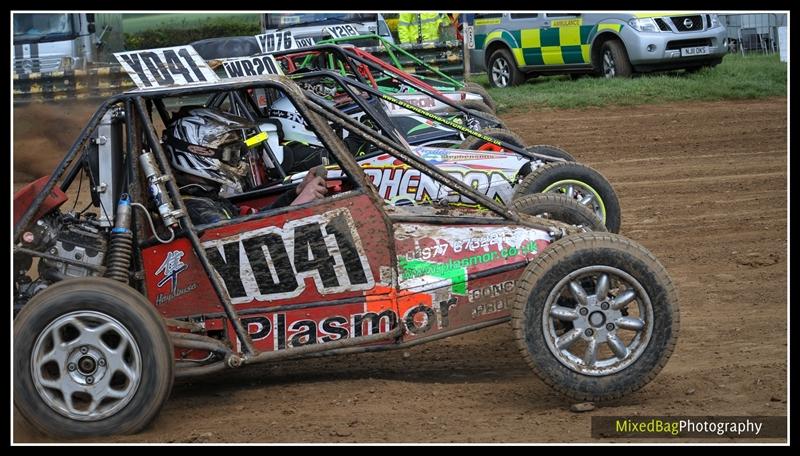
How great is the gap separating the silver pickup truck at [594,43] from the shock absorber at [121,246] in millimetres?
12125

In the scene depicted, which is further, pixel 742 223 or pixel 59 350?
pixel 742 223

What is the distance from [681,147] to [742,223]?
375 cm

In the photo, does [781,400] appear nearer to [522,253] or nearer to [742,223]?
[522,253]

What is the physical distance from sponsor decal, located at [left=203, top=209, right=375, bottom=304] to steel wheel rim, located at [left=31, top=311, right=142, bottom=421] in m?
0.55

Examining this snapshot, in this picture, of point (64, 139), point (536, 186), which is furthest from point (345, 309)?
point (64, 139)

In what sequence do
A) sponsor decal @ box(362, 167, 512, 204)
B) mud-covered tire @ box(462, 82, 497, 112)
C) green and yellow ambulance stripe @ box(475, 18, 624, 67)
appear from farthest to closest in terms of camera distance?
green and yellow ambulance stripe @ box(475, 18, 624, 67), mud-covered tire @ box(462, 82, 497, 112), sponsor decal @ box(362, 167, 512, 204)

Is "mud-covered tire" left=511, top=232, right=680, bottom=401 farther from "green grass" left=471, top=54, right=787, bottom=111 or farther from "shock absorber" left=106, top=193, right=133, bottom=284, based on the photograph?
"green grass" left=471, top=54, right=787, bottom=111

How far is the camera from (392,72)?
9.10m

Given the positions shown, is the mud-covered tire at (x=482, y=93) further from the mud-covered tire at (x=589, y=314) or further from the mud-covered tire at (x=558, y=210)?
the mud-covered tire at (x=589, y=314)

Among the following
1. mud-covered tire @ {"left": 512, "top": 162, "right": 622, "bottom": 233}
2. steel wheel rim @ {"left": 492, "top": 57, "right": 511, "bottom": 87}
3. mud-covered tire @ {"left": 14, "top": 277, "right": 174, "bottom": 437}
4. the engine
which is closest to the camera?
mud-covered tire @ {"left": 14, "top": 277, "right": 174, "bottom": 437}

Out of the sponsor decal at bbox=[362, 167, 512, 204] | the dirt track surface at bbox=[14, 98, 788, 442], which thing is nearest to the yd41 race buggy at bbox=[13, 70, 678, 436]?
the dirt track surface at bbox=[14, 98, 788, 442]

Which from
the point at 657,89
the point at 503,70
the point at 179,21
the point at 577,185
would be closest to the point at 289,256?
the point at 577,185

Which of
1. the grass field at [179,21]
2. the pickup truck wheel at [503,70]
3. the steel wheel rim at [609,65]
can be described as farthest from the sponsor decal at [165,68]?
the grass field at [179,21]

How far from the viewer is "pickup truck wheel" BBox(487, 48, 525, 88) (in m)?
17.5
